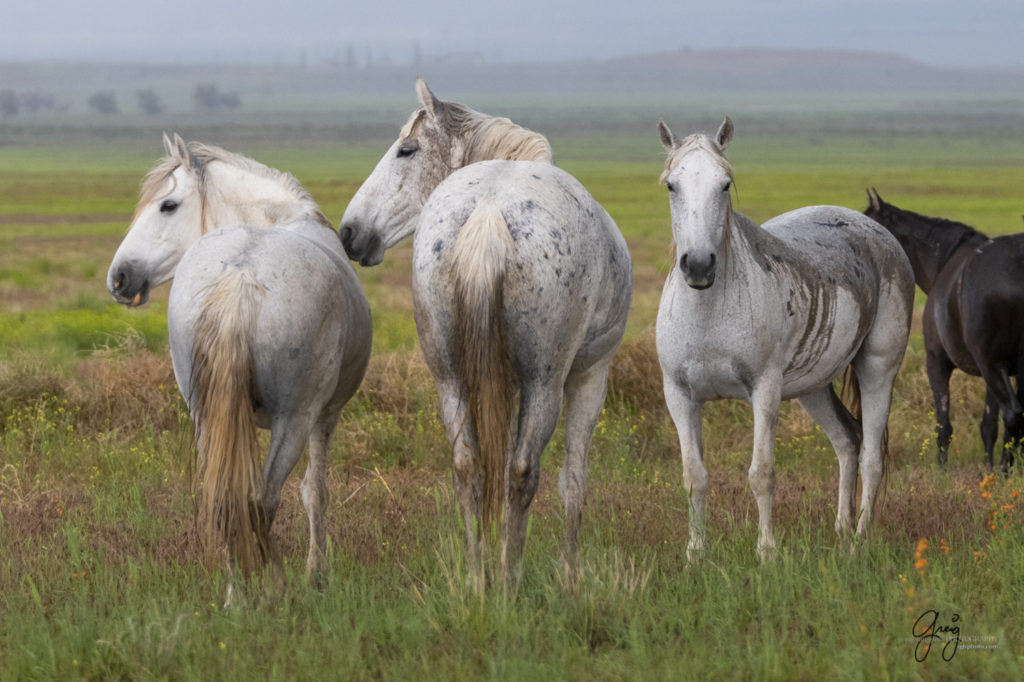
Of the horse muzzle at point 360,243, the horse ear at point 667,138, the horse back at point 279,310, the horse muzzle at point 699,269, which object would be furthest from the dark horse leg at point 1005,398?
the horse back at point 279,310

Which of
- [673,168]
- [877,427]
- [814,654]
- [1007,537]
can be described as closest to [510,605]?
[814,654]

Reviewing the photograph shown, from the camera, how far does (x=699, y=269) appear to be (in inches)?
206

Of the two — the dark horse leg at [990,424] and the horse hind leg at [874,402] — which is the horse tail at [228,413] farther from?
the dark horse leg at [990,424]

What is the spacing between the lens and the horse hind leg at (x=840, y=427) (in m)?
6.92

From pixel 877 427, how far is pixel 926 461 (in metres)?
3.29

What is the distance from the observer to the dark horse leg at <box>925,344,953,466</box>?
31.8 ft

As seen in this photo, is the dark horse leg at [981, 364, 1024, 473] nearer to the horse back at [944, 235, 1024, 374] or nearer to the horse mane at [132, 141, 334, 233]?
the horse back at [944, 235, 1024, 374]

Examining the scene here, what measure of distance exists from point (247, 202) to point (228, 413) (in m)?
1.66

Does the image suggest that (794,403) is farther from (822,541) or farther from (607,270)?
(607,270)

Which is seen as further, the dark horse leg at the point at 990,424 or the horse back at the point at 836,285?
the dark horse leg at the point at 990,424

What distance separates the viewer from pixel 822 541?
6238 mm

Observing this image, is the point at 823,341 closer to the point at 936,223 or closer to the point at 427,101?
the point at 427,101

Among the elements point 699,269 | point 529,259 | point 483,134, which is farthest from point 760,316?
point 483,134

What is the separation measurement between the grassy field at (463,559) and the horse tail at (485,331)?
55 cm
